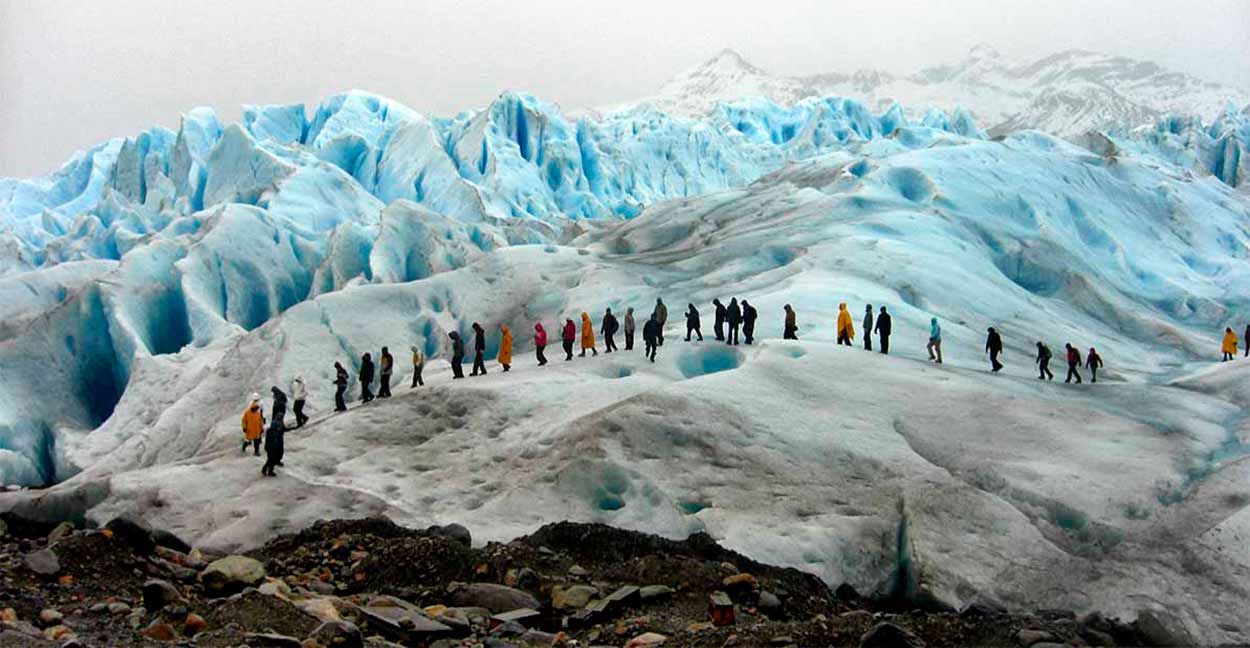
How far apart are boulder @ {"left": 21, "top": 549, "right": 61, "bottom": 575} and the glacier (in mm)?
2483

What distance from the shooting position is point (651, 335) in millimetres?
15961

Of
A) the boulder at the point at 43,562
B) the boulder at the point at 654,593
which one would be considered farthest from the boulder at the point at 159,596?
the boulder at the point at 654,593

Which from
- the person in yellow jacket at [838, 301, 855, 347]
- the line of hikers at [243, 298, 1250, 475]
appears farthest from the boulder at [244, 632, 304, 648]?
the person in yellow jacket at [838, 301, 855, 347]

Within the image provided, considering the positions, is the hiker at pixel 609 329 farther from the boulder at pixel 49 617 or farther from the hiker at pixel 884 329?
the boulder at pixel 49 617

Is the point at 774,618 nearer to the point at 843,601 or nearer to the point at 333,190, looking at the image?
the point at 843,601

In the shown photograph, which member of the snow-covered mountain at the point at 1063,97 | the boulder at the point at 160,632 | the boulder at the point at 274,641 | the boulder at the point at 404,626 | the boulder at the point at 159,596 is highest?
the snow-covered mountain at the point at 1063,97

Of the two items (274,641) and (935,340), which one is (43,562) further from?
(935,340)

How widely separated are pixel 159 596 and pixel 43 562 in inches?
56.3

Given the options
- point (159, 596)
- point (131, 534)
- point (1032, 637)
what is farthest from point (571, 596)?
point (131, 534)

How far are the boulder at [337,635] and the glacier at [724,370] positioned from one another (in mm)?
4424

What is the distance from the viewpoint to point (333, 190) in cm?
4253

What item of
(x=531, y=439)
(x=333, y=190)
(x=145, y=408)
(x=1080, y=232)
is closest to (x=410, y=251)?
(x=145, y=408)

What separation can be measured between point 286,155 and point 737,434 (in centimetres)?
4095

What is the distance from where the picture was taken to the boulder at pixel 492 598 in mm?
8336
